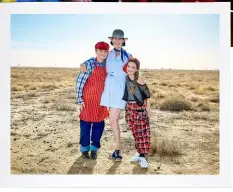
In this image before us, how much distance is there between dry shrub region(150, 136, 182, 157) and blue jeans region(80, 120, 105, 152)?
1.36ft

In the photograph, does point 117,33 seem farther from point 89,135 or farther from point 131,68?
point 89,135

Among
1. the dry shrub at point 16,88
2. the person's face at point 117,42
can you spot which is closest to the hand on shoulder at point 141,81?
the person's face at point 117,42

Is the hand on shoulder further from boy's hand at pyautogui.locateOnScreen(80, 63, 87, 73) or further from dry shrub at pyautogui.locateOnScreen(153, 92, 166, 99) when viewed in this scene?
boy's hand at pyautogui.locateOnScreen(80, 63, 87, 73)

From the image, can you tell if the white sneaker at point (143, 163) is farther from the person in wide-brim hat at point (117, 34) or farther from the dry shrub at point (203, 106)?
the person in wide-brim hat at point (117, 34)

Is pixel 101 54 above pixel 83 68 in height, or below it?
above

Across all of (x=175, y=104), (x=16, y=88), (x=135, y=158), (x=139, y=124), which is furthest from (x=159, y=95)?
(x=16, y=88)

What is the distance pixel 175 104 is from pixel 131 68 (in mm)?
442

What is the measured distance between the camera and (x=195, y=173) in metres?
2.96

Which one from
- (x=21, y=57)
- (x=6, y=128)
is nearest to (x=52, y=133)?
(x=6, y=128)

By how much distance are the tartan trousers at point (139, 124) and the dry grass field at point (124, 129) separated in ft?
0.15

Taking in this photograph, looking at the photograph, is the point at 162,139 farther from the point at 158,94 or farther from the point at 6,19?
the point at 6,19

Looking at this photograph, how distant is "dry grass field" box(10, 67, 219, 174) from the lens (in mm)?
2969
